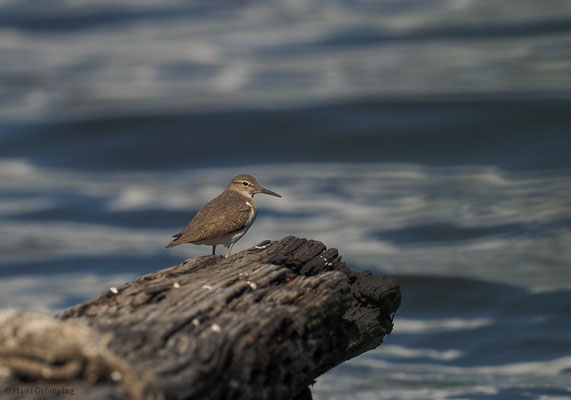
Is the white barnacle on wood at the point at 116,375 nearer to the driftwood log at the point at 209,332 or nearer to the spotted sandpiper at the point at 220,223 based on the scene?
the driftwood log at the point at 209,332

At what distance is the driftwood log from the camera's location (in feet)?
12.8

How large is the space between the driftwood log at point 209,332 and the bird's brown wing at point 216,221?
213 cm

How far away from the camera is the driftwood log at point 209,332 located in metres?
3.90

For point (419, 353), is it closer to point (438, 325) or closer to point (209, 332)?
point (438, 325)

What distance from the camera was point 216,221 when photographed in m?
8.59

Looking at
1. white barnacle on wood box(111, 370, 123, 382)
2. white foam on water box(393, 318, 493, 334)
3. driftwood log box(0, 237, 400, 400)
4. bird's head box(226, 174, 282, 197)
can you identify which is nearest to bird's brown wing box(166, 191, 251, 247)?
bird's head box(226, 174, 282, 197)

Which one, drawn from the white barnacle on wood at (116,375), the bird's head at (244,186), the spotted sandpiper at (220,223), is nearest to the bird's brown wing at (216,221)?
the spotted sandpiper at (220,223)

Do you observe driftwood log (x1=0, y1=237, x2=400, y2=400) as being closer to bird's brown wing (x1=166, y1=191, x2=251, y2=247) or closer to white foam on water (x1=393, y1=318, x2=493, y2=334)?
bird's brown wing (x1=166, y1=191, x2=251, y2=247)

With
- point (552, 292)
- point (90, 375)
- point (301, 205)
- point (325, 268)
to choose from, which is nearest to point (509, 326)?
point (552, 292)

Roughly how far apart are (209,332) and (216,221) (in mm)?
4056

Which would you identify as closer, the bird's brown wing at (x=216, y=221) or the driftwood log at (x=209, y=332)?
the driftwood log at (x=209, y=332)

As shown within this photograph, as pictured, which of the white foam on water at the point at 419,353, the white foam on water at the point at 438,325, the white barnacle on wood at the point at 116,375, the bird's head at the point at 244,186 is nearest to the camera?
the white barnacle on wood at the point at 116,375

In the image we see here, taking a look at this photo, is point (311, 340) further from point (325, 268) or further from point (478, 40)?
point (478, 40)

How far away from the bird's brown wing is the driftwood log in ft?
6.98
